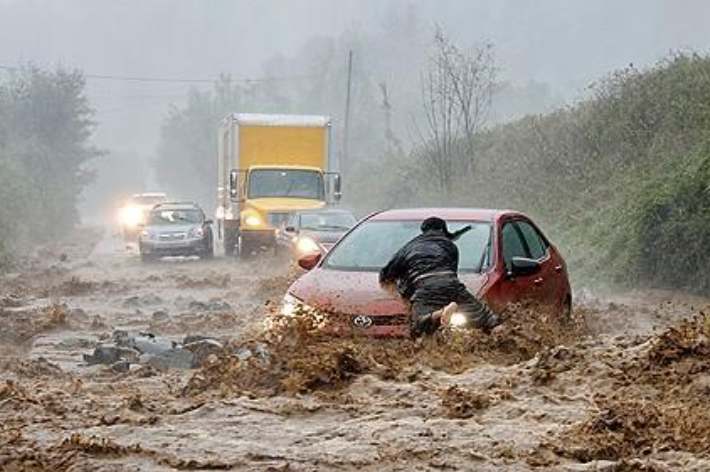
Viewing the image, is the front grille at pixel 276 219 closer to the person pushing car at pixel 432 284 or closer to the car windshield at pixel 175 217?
the car windshield at pixel 175 217

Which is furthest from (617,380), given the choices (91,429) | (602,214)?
(602,214)

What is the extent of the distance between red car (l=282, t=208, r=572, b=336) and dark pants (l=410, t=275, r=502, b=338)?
5.9 inches

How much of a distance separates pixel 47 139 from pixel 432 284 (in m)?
52.8

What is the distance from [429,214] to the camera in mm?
11203

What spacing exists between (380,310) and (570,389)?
82.2 inches

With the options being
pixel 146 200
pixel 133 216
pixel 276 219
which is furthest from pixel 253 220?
pixel 146 200

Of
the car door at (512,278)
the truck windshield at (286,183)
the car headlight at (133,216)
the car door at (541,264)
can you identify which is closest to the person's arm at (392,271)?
the car door at (512,278)

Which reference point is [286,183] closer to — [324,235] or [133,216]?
[324,235]

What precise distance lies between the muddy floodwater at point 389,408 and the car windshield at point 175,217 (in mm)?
20943

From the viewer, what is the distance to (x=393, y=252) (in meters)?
10.7

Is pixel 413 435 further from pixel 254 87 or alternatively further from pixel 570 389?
pixel 254 87

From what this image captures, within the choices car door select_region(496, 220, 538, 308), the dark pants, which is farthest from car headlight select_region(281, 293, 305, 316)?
car door select_region(496, 220, 538, 308)

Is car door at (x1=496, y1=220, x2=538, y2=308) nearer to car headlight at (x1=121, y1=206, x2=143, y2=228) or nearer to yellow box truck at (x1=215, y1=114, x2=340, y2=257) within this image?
yellow box truck at (x1=215, y1=114, x2=340, y2=257)

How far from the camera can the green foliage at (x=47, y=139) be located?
52.1 metres
